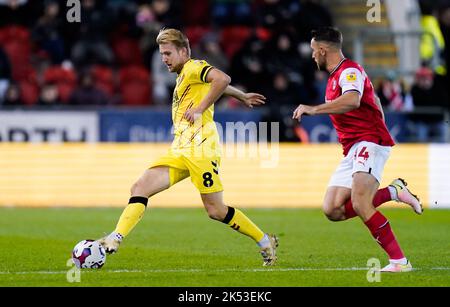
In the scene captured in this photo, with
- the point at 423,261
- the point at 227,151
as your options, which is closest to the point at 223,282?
the point at 423,261

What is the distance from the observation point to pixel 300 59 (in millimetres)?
22109

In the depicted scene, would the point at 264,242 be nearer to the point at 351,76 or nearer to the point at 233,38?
the point at 351,76

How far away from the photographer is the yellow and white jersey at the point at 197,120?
10164 millimetres

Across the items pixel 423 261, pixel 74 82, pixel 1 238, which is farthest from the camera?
pixel 74 82

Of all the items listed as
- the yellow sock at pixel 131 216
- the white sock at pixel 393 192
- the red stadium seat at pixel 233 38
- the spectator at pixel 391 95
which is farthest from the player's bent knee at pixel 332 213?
the red stadium seat at pixel 233 38

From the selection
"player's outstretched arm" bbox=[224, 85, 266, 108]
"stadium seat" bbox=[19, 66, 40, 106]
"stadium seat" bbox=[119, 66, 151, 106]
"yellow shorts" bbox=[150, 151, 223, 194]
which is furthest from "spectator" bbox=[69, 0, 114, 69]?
"yellow shorts" bbox=[150, 151, 223, 194]

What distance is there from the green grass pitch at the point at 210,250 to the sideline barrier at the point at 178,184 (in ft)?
3.36

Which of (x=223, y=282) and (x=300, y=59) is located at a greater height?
(x=300, y=59)

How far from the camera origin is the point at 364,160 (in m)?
9.83

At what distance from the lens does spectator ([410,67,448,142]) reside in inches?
802

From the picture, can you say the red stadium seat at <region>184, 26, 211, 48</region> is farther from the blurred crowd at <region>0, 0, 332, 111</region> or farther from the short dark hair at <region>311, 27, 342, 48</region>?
the short dark hair at <region>311, 27, 342, 48</region>

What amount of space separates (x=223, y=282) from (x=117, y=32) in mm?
15134

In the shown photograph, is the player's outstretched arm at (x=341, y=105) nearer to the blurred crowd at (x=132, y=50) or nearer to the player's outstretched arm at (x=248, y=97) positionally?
the player's outstretched arm at (x=248, y=97)

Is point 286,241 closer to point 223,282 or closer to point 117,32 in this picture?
point 223,282
